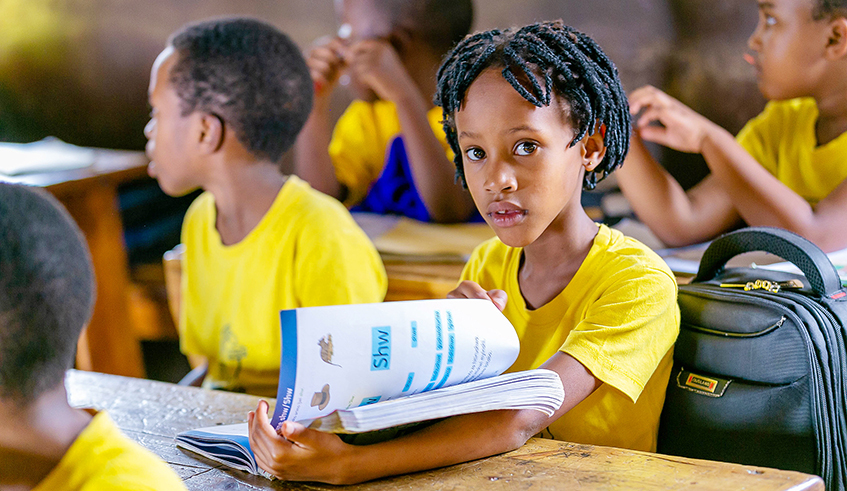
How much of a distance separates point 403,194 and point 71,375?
4.04 feet

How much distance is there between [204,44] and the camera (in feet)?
4.67

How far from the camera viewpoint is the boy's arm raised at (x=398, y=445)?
77 centimetres

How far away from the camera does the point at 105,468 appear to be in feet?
2.01

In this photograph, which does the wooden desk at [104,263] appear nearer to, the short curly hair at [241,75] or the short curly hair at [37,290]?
the short curly hair at [241,75]

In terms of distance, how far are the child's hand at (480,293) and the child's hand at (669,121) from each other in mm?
749

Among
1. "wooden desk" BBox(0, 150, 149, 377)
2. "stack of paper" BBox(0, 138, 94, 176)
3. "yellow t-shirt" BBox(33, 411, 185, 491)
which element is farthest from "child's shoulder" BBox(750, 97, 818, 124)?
"stack of paper" BBox(0, 138, 94, 176)

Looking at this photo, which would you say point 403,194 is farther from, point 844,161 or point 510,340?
point 510,340

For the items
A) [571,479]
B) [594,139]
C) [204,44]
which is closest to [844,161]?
[594,139]

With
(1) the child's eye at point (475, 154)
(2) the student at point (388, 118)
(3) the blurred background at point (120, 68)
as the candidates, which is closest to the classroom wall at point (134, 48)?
(3) the blurred background at point (120, 68)

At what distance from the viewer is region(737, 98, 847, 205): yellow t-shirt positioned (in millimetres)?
1612

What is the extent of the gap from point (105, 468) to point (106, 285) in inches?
78.4

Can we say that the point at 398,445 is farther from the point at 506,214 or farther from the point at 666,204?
the point at 666,204

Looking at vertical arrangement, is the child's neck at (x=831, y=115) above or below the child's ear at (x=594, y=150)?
above

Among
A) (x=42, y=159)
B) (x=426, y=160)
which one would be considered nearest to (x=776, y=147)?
(x=426, y=160)
